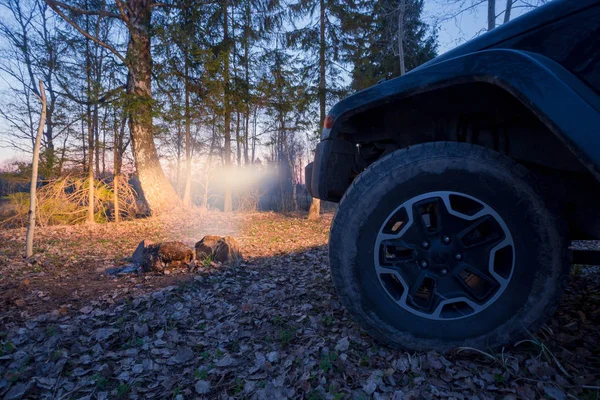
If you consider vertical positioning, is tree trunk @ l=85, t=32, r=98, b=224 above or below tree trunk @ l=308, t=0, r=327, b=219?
below

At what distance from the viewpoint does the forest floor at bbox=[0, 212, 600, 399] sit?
1592 mm

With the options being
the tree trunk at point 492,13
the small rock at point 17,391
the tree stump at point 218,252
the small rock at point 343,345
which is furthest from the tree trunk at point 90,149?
the tree trunk at point 492,13

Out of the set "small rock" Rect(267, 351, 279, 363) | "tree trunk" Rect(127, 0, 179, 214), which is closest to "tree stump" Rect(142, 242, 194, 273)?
"small rock" Rect(267, 351, 279, 363)

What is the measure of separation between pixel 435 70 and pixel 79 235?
31.2 ft

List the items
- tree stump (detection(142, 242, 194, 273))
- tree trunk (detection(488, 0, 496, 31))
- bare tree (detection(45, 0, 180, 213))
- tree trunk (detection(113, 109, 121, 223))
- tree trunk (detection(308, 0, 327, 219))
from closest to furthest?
tree stump (detection(142, 242, 194, 273)) → tree trunk (detection(488, 0, 496, 31)) → tree trunk (detection(113, 109, 121, 223)) → bare tree (detection(45, 0, 180, 213)) → tree trunk (detection(308, 0, 327, 219))

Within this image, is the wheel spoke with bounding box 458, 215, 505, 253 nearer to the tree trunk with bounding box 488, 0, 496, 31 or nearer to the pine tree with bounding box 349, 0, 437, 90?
the tree trunk with bounding box 488, 0, 496, 31

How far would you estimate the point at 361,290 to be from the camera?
176 centimetres

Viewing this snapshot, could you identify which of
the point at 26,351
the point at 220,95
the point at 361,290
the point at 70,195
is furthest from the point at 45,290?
the point at 220,95

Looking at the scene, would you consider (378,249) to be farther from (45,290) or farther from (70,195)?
(70,195)

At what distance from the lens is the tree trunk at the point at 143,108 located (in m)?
10.5

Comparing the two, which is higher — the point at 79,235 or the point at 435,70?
the point at 435,70

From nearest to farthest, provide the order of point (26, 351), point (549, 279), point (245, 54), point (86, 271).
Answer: point (549, 279) < point (26, 351) < point (86, 271) < point (245, 54)

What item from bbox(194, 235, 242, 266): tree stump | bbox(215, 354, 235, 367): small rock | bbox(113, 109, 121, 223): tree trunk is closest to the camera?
bbox(215, 354, 235, 367): small rock

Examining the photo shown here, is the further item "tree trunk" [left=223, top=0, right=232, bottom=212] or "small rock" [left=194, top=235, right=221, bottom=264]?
"tree trunk" [left=223, top=0, right=232, bottom=212]
